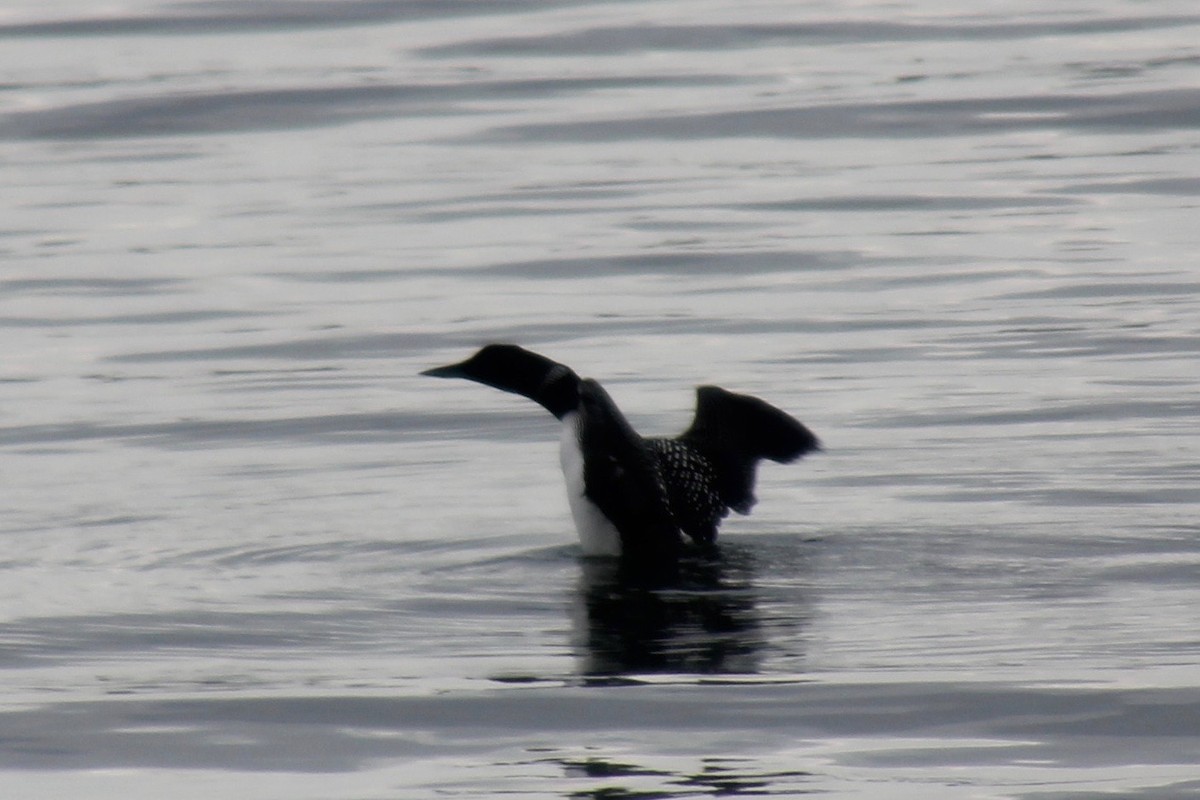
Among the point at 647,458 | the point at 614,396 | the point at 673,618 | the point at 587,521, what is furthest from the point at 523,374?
the point at 614,396

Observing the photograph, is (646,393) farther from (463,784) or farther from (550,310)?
(463,784)

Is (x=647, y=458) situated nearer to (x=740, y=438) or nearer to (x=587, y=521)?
(x=587, y=521)

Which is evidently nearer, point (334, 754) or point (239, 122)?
point (334, 754)

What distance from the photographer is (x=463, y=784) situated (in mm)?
5129

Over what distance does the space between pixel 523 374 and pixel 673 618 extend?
5.72 ft

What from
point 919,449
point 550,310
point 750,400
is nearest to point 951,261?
point 550,310

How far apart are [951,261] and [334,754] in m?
8.19

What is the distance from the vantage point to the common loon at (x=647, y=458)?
25.3ft

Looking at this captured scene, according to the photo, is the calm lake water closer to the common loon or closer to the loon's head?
the common loon

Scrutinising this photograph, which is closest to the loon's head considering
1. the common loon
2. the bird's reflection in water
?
the common loon

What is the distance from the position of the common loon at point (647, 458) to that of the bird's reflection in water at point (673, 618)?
0.14m

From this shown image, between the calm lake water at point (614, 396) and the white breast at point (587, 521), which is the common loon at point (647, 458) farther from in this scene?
the calm lake water at point (614, 396)

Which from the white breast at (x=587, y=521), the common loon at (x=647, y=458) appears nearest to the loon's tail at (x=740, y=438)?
the common loon at (x=647, y=458)

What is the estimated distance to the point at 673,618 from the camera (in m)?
6.84
